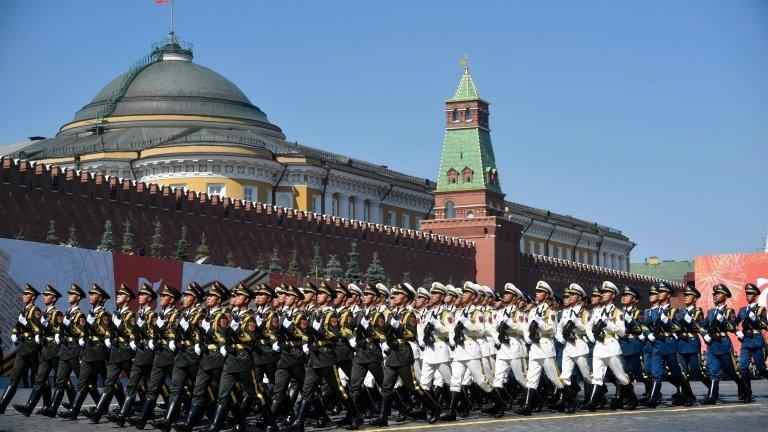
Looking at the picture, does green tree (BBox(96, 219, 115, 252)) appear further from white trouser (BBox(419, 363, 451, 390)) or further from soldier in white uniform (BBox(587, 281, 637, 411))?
soldier in white uniform (BBox(587, 281, 637, 411))

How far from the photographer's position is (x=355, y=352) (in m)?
17.2

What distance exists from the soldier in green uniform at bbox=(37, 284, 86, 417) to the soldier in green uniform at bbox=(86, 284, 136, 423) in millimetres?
448

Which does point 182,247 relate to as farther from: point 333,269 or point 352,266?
point 352,266

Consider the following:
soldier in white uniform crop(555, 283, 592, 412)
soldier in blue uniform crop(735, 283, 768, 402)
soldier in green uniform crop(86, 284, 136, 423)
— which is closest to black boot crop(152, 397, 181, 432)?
soldier in green uniform crop(86, 284, 136, 423)

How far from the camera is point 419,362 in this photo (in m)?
19.3

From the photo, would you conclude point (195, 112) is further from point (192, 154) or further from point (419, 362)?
point (419, 362)

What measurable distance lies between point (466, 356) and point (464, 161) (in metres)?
55.6

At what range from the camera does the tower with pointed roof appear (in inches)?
2859

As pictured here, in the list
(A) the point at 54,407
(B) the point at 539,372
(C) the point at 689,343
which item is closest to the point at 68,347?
(A) the point at 54,407

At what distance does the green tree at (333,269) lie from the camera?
50622mm

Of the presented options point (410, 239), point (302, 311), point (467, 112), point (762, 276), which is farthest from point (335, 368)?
point (467, 112)

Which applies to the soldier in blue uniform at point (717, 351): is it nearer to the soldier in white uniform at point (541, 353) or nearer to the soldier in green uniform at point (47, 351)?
the soldier in white uniform at point (541, 353)

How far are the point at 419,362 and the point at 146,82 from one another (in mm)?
52226

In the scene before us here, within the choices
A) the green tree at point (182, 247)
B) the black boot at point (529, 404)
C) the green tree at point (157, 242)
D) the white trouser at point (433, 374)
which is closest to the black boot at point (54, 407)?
the white trouser at point (433, 374)
